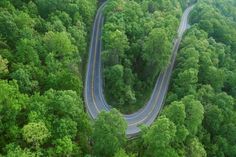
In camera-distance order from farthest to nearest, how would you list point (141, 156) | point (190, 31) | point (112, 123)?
point (190, 31), point (141, 156), point (112, 123)

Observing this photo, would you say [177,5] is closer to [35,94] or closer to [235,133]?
[235,133]

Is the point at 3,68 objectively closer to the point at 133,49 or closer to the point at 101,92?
the point at 101,92

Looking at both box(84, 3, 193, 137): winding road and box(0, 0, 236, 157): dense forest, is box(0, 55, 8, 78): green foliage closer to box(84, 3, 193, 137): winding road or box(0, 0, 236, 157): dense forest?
box(0, 0, 236, 157): dense forest

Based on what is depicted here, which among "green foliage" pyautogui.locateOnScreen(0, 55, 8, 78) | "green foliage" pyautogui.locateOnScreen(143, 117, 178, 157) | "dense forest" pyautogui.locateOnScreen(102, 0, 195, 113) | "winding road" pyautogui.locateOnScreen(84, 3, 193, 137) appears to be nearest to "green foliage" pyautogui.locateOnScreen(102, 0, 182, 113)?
"dense forest" pyautogui.locateOnScreen(102, 0, 195, 113)

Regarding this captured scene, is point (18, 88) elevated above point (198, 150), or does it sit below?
above

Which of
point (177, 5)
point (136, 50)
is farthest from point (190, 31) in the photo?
point (136, 50)
